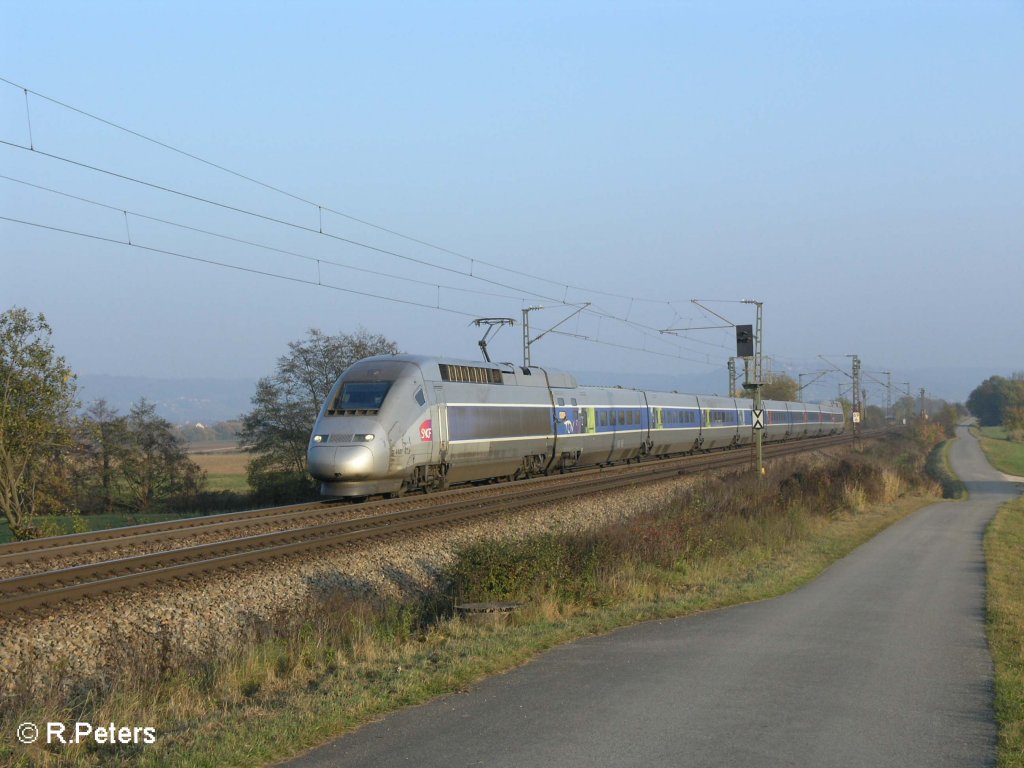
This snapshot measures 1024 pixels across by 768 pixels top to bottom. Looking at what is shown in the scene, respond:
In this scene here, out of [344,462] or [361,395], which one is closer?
[344,462]

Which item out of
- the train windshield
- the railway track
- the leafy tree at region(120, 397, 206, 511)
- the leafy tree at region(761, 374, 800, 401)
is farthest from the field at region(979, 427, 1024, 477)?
the train windshield

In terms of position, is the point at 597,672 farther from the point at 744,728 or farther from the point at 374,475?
the point at 374,475

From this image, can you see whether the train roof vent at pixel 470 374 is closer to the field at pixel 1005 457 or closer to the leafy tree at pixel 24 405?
the leafy tree at pixel 24 405

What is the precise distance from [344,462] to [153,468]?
2913cm

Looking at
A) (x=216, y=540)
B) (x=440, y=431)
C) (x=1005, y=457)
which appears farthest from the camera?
(x=1005, y=457)

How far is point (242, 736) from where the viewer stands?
684 centimetres

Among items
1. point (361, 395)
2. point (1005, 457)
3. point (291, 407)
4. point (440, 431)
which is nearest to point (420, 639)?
point (361, 395)

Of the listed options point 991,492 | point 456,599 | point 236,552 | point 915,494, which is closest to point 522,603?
point 456,599

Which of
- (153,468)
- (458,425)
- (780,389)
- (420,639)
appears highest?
(780,389)

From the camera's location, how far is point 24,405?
24188 millimetres

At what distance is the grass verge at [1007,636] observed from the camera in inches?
265

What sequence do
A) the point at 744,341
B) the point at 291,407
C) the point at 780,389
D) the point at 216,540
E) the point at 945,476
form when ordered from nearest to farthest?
the point at 216,540 → the point at 744,341 → the point at 291,407 → the point at 945,476 → the point at 780,389

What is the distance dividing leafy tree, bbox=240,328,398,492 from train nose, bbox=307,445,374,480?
2232cm

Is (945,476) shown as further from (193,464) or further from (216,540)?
(216,540)
